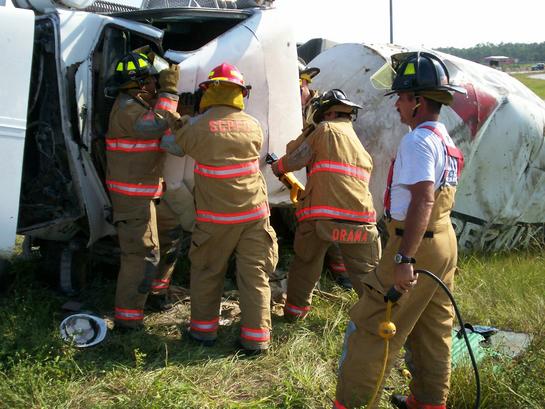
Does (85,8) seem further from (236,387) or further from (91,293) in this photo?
(236,387)

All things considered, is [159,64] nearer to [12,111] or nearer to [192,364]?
[12,111]

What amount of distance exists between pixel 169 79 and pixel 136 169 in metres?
0.62

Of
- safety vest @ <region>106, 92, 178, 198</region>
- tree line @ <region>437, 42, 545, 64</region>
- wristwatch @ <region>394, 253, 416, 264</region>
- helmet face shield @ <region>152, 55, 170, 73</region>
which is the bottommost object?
tree line @ <region>437, 42, 545, 64</region>

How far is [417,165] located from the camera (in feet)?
9.05

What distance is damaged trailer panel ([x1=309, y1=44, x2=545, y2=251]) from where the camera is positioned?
565cm

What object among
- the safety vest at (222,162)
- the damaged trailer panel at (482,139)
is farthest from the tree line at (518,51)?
the safety vest at (222,162)

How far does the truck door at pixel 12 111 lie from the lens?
11.5ft

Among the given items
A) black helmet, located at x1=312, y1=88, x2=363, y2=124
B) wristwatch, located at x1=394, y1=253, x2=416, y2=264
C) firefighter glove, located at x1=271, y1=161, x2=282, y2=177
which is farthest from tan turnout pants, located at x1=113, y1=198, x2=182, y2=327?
wristwatch, located at x1=394, y1=253, x2=416, y2=264

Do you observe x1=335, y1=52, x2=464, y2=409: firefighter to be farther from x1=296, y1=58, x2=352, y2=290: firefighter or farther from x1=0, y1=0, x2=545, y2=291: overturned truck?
x1=296, y1=58, x2=352, y2=290: firefighter

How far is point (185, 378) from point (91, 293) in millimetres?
1583

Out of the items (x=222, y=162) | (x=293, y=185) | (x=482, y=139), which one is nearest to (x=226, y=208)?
(x=222, y=162)

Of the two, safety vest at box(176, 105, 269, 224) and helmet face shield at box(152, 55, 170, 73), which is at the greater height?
helmet face shield at box(152, 55, 170, 73)

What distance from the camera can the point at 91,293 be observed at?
15.6ft

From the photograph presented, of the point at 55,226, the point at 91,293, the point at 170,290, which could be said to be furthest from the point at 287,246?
the point at 55,226
